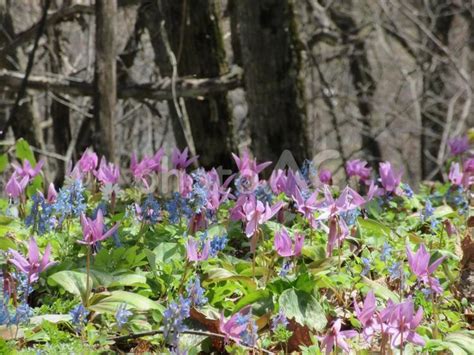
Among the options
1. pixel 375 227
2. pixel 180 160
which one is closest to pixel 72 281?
pixel 180 160

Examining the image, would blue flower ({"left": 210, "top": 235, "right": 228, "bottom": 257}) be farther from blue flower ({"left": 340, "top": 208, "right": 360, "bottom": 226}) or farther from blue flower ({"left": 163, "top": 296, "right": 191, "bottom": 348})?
blue flower ({"left": 163, "top": 296, "right": 191, "bottom": 348})

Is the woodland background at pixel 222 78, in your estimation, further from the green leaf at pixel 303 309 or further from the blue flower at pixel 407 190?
the green leaf at pixel 303 309

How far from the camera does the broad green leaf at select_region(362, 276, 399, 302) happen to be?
2.79 meters

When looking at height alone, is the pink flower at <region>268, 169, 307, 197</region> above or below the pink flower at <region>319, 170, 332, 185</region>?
above

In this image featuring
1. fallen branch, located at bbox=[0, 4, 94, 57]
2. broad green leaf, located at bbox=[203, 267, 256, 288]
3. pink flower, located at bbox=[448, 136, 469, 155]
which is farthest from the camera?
fallen branch, located at bbox=[0, 4, 94, 57]

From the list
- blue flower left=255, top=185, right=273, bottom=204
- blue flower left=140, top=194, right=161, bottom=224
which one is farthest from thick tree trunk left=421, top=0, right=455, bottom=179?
blue flower left=140, top=194, right=161, bottom=224

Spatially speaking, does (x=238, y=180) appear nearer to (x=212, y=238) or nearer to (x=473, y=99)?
(x=212, y=238)

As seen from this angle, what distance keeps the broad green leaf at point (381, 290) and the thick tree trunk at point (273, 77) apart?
3.27 m

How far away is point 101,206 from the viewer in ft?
10.7

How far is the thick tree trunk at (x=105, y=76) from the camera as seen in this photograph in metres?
6.07

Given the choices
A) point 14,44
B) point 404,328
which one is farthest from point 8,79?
point 404,328

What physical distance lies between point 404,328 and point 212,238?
910 millimetres

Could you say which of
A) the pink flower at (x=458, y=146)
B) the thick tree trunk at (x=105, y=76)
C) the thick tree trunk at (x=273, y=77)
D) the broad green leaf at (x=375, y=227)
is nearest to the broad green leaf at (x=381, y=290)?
the broad green leaf at (x=375, y=227)

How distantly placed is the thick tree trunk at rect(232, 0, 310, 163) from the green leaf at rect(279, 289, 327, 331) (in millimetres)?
3531
